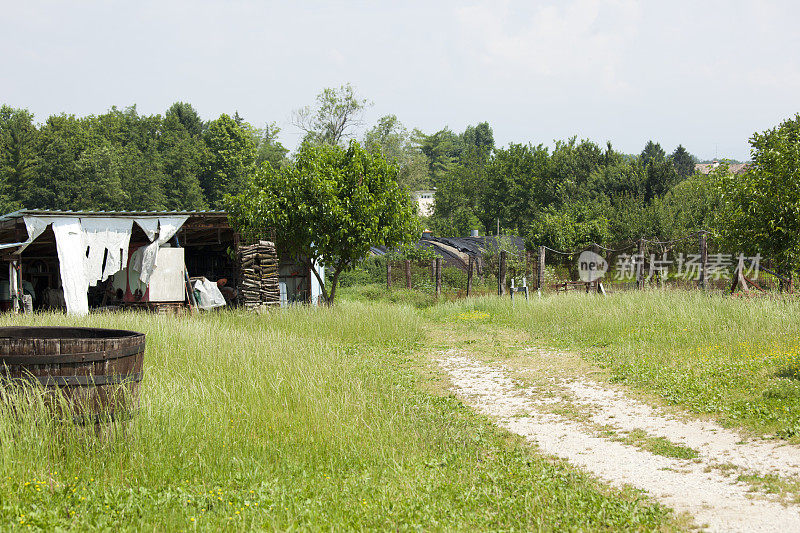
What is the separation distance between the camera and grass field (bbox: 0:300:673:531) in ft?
14.5

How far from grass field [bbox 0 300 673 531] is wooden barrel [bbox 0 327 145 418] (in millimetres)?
212

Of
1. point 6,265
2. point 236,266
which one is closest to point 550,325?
point 236,266

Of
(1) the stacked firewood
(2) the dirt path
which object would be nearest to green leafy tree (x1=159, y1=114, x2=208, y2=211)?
(1) the stacked firewood

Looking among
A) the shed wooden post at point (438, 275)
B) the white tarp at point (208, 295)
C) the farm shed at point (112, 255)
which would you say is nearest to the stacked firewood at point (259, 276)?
the farm shed at point (112, 255)

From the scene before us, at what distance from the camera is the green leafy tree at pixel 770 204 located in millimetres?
12797

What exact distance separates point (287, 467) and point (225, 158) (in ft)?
198

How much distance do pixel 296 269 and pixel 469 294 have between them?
21.0 feet

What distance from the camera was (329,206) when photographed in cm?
1720

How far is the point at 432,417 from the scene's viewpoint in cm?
740

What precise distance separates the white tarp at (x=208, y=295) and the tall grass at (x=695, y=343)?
8269mm

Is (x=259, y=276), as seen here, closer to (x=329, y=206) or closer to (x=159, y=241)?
(x=159, y=241)

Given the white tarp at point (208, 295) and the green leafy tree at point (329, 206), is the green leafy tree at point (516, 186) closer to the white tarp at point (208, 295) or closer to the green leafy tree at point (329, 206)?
the green leafy tree at point (329, 206)

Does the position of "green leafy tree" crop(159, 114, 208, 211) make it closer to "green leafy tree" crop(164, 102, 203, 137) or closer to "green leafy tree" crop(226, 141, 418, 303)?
"green leafy tree" crop(164, 102, 203, 137)

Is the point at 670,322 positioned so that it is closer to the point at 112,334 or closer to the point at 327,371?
the point at 327,371
